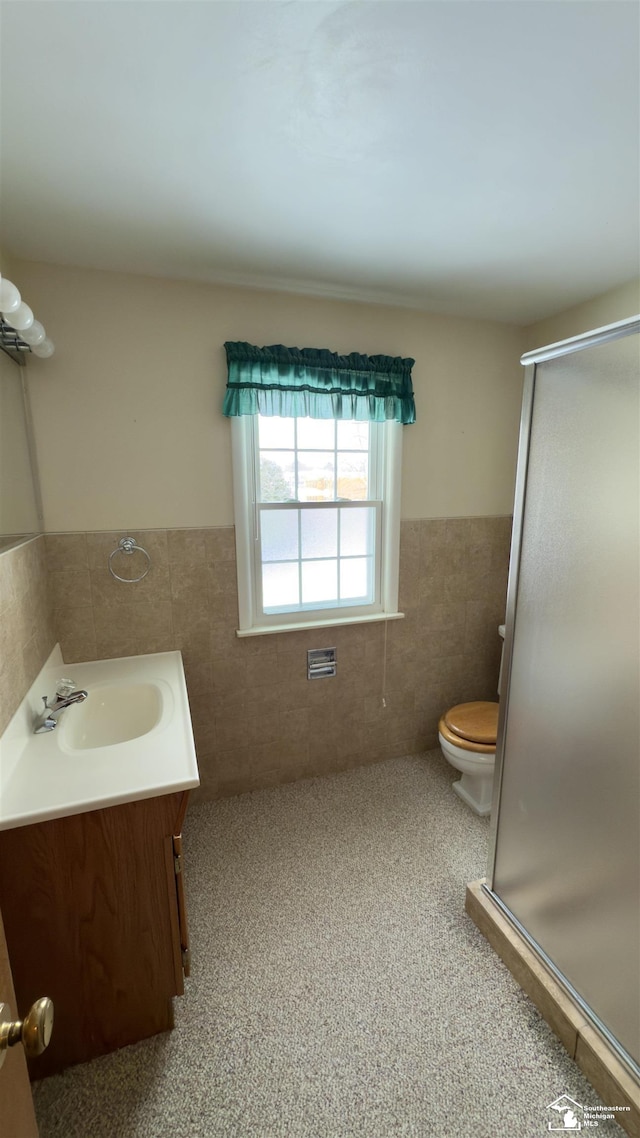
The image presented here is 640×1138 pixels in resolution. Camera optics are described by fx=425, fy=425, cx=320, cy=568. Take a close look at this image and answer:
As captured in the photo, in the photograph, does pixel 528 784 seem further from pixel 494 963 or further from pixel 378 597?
pixel 378 597

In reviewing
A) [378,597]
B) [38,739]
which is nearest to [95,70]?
[38,739]

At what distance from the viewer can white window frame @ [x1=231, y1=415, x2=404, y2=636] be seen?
200cm

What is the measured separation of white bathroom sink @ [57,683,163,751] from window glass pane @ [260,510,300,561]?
82 cm

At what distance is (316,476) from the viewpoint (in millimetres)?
2162

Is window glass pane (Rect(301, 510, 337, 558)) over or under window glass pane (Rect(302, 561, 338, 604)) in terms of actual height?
over

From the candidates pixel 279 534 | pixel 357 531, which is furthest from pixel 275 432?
pixel 357 531

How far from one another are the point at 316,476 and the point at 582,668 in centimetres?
146

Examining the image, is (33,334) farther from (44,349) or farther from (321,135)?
(321,135)

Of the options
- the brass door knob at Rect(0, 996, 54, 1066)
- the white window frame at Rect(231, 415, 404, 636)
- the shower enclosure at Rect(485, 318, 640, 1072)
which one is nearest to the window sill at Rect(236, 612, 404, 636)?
the white window frame at Rect(231, 415, 404, 636)

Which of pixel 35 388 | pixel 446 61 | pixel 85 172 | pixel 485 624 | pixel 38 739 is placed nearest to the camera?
pixel 446 61

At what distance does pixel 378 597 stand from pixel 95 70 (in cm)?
207

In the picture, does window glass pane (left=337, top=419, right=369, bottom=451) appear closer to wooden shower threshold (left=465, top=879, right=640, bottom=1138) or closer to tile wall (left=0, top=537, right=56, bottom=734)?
tile wall (left=0, top=537, right=56, bottom=734)

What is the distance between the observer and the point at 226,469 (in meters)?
1.98

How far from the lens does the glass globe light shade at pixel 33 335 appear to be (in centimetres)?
141
